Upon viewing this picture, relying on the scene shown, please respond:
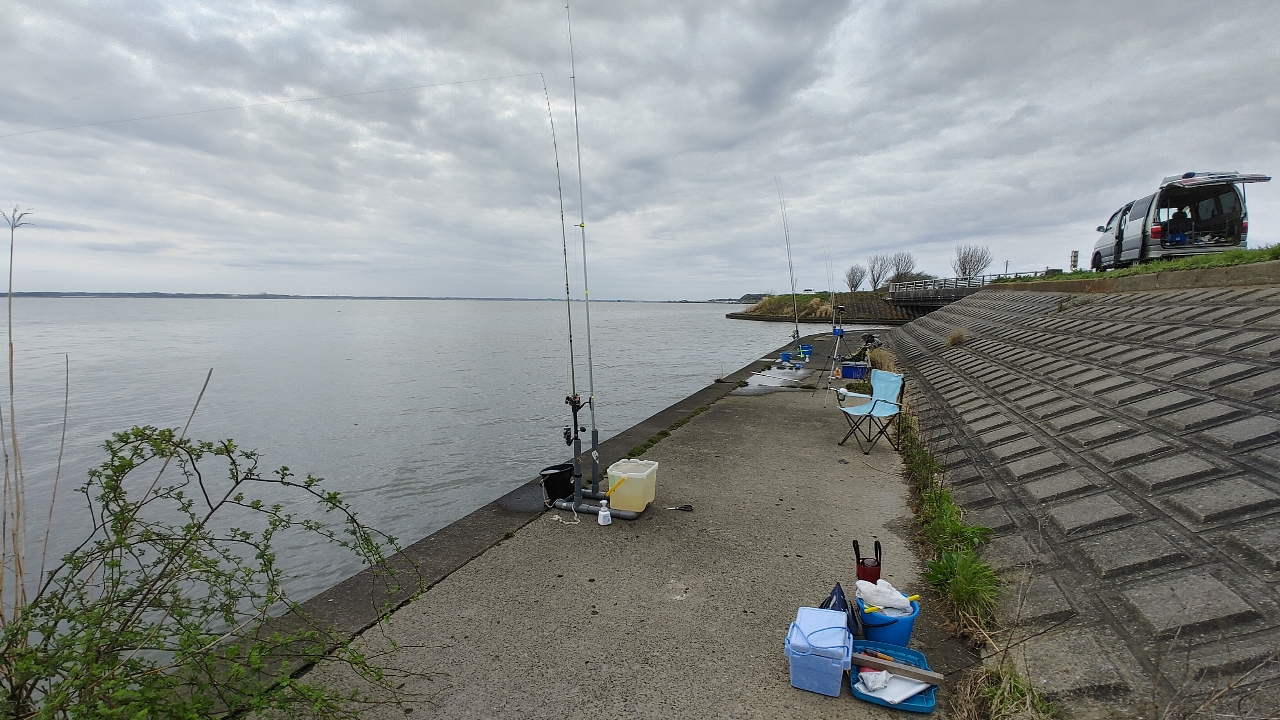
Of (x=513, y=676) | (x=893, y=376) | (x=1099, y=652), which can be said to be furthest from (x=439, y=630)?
(x=893, y=376)

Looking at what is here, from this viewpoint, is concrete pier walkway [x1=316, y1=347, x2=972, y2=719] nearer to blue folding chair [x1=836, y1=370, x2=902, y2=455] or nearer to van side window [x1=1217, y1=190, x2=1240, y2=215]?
blue folding chair [x1=836, y1=370, x2=902, y2=455]

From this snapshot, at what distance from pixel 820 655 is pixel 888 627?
1.83ft

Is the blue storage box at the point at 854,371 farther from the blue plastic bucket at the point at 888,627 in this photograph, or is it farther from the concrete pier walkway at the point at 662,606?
the blue plastic bucket at the point at 888,627

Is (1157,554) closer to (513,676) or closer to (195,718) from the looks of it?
(513,676)

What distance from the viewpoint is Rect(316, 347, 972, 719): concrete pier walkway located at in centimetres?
295

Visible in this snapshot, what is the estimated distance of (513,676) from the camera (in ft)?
10.2

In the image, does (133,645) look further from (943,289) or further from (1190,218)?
(943,289)

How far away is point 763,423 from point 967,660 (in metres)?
6.30

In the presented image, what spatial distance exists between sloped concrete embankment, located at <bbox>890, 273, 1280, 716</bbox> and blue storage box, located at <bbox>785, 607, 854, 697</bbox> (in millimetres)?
808

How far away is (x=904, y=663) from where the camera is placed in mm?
3021

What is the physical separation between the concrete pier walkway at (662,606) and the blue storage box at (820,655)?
0.06 meters

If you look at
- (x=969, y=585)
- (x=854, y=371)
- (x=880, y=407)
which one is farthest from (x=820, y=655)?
(x=854, y=371)

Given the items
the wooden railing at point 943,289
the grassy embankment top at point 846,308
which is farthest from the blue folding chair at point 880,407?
the grassy embankment top at point 846,308

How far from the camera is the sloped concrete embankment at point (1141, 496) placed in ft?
8.79
